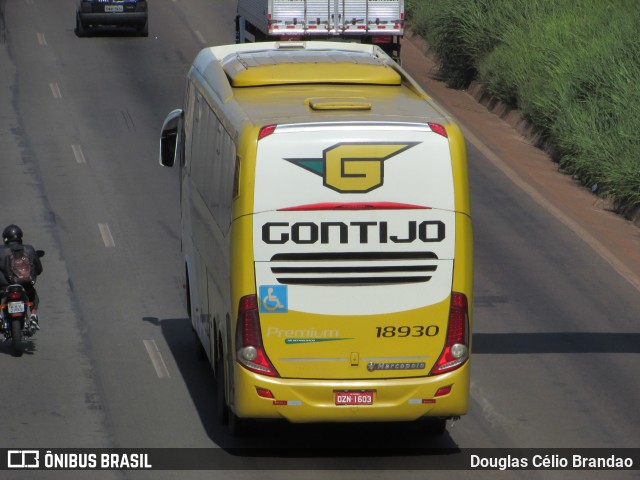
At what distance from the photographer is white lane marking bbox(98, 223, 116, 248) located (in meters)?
24.4

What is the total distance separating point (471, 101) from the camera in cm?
3772

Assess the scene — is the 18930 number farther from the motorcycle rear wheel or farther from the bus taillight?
the motorcycle rear wheel

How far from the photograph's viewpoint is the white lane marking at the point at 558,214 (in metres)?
23.3

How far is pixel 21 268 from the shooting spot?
18.7 metres

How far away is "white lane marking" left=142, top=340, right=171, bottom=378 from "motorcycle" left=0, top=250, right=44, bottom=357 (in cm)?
148

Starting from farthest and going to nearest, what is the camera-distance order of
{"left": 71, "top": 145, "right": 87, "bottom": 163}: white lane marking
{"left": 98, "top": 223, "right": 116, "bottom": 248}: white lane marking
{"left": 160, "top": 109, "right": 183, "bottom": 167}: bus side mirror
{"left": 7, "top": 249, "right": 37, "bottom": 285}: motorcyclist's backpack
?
{"left": 71, "top": 145, "right": 87, "bottom": 163}: white lane marking
{"left": 98, "top": 223, "right": 116, "bottom": 248}: white lane marking
{"left": 160, "top": 109, "right": 183, "bottom": 167}: bus side mirror
{"left": 7, "top": 249, "right": 37, "bottom": 285}: motorcyclist's backpack

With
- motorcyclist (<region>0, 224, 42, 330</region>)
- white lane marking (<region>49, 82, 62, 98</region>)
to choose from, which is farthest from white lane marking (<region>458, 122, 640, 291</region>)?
white lane marking (<region>49, 82, 62, 98</region>)

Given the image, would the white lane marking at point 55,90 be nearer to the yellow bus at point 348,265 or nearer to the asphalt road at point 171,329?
the asphalt road at point 171,329

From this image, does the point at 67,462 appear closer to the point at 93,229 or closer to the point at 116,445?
the point at 116,445

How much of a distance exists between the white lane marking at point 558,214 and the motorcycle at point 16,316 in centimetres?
939

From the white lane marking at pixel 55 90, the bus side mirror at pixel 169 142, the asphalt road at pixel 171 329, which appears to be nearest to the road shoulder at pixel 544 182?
the asphalt road at pixel 171 329

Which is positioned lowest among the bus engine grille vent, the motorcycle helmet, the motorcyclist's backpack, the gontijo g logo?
the motorcyclist's backpack

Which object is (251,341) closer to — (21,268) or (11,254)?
(21,268)

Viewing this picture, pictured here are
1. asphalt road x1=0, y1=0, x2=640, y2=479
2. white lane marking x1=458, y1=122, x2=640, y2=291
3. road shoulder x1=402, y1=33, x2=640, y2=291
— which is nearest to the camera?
asphalt road x1=0, y1=0, x2=640, y2=479
